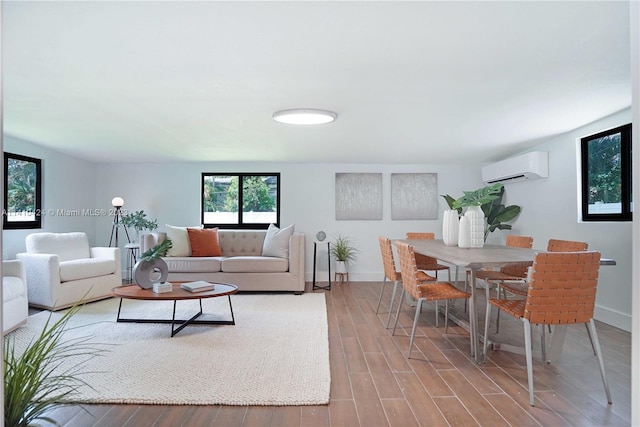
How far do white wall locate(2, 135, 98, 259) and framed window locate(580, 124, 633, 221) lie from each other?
21.9ft

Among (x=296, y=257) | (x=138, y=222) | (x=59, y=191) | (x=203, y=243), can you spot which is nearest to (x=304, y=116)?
(x=296, y=257)

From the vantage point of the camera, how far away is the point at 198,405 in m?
2.15

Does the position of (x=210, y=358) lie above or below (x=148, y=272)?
below

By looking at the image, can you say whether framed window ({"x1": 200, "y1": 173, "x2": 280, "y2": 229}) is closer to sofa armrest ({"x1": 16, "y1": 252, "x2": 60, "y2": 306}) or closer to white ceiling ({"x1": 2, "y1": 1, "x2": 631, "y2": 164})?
white ceiling ({"x1": 2, "y1": 1, "x2": 631, "y2": 164})


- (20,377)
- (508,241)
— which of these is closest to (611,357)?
(508,241)

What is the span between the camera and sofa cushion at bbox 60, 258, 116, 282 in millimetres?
4352

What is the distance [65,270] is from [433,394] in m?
4.10

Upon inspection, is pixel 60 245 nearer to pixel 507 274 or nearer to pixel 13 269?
pixel 13 269

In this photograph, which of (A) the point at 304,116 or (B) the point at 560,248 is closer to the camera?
(B) the point at 560,248

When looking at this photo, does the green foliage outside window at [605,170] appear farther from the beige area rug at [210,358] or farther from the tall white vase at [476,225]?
the beige area rug at [210,358]

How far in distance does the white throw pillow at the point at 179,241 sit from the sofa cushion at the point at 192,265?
179mm

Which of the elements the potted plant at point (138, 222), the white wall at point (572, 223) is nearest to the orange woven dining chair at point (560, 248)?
the white wall at point (572, 223)

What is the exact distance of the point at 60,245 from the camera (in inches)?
187

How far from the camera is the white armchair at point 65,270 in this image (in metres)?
4.19
